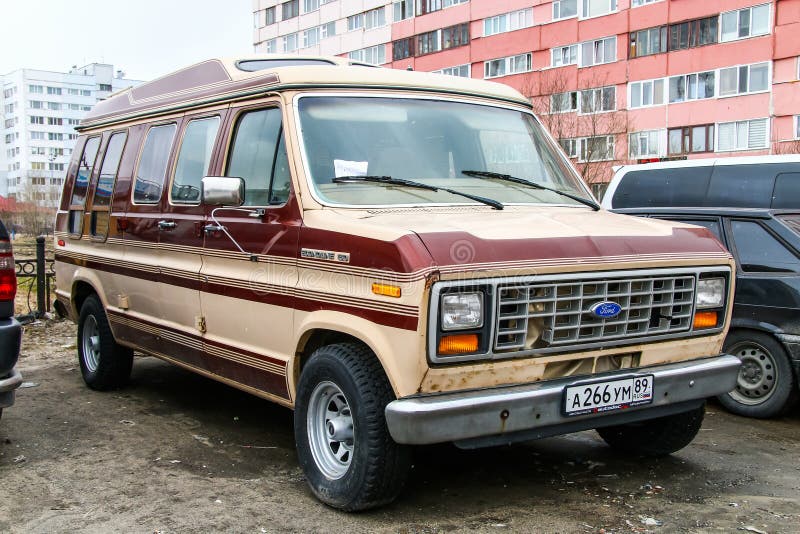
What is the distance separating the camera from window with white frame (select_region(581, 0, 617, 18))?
40.7 meters

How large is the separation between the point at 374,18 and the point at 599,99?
21.0 meters

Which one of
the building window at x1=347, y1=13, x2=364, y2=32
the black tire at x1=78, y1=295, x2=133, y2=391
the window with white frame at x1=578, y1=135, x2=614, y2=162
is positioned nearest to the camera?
the black tire at x1=78, y1=295, x2=133, y2=391

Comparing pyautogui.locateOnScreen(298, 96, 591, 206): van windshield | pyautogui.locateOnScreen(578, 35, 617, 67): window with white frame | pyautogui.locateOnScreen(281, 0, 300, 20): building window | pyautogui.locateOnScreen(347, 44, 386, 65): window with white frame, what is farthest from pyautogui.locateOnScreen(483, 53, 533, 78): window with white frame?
pyautogui.locateOnScreen(298, 96, 591, 206): van windshield

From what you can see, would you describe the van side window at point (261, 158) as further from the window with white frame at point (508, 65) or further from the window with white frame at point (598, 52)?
the window with white frame at point (508, 65)

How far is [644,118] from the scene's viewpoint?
39.6 m

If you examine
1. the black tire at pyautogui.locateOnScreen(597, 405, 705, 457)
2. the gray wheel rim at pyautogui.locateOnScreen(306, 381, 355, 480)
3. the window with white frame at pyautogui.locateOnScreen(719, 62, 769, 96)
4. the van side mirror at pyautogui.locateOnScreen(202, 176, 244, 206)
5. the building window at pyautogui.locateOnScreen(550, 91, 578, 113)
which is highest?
the window with white frame at pyautogui.locateOnScreen(719, 62, 769, 96)

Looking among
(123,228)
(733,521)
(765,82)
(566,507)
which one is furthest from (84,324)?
(765,82)

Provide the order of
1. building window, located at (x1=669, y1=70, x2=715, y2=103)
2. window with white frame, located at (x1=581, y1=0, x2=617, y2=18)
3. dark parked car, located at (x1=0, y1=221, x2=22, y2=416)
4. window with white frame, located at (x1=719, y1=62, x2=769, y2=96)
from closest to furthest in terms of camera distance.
Result: dark parked car, located at (x1=0, y1=221, x2=22, y2=416)
window with white frame, located at (x1=719, y1=62, x2=769, y2=96)
building window, located at (x1=669, y1=70, x2=715, y2=103)
window with white frame, located at (x1=581, y1=0, x2=617, y2=18)

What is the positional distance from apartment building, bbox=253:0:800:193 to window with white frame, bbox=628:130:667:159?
5cm

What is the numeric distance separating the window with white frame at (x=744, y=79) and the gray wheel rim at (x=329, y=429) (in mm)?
35807

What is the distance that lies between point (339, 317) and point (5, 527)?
6.57 feet

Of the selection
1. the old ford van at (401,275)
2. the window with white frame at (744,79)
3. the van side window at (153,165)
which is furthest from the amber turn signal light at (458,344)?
the window with white frame at (744,79)

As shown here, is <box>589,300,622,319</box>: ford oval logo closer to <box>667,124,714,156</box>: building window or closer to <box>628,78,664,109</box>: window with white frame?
<box>667,124,714,156</box>: building window

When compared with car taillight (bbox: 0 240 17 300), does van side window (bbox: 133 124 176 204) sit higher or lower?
higher
